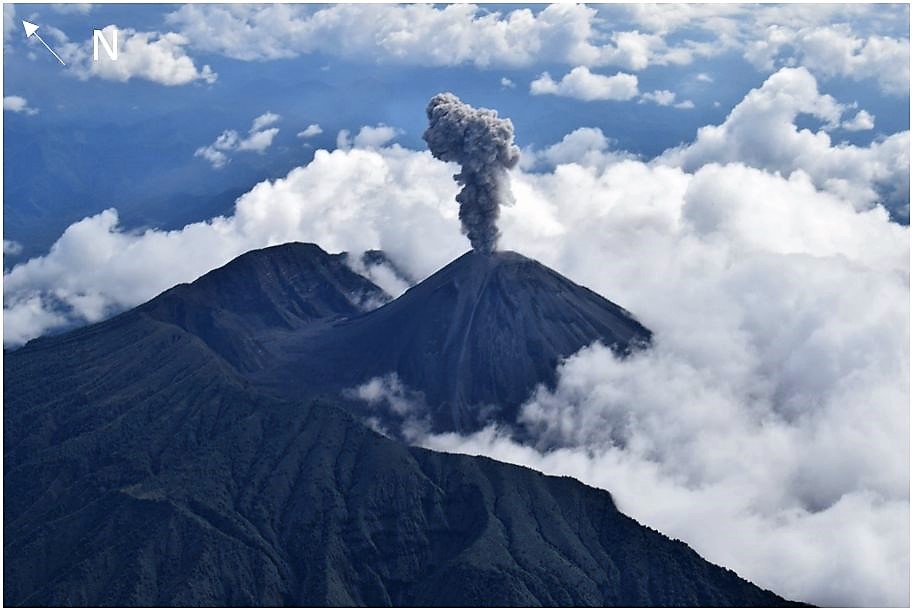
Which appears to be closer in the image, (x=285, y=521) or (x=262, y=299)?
(x=285, y=521)

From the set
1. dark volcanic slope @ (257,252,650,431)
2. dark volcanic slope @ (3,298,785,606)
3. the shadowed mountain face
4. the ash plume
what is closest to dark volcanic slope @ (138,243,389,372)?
dark volcanic slope @ (257,252,650,431)

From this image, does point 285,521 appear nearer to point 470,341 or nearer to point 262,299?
point 470,341

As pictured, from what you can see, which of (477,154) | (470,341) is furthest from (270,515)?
(477,154)

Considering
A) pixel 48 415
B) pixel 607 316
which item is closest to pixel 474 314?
pixel 607 316

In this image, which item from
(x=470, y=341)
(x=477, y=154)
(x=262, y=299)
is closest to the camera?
(x=470, y=341)

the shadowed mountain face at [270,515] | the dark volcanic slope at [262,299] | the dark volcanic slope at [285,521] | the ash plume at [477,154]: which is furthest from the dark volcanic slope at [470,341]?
the dark volcanic slope at [285,521]

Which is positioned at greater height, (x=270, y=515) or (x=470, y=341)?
(x=470, y=341)

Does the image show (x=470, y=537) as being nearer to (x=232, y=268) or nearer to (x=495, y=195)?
(x=495, y=195)
